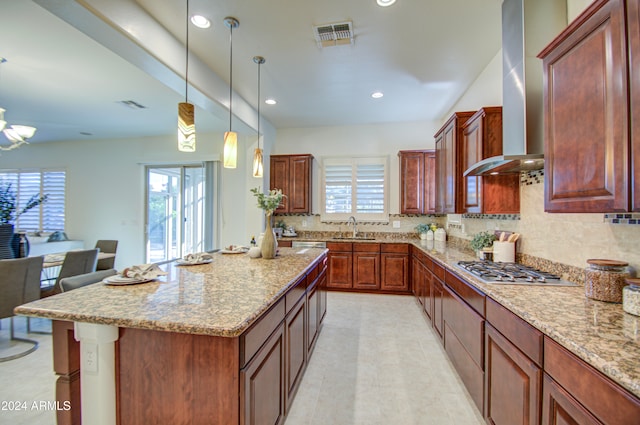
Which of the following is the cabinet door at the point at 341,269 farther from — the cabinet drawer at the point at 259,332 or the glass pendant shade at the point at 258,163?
the cabinet drawer at the point at 259,332

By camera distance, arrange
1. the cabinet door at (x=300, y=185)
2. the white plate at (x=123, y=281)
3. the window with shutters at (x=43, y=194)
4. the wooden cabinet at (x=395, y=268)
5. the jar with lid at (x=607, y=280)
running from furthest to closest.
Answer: the window with shutters at (x=43, y=194) < the cabinet door at (x=300, y=185) < the wooden cabinet at (x=395, y=268) < the white plate at (x=123, y=281) < the jar with lid at (x=607, y=280)

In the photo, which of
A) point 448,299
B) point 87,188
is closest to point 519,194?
point 448,299

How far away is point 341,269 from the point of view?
4473 mm

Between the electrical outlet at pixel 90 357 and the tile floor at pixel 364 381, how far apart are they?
3.88 feet

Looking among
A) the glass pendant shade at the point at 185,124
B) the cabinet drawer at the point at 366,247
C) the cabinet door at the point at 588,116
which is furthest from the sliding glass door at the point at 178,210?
the cabinet door at the point at 588,116

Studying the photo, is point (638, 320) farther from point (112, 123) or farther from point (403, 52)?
point (112, 123)

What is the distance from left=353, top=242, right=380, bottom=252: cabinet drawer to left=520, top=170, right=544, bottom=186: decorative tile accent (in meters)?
2.33

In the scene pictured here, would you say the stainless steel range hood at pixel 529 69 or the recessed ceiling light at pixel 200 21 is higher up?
the recessed ceiling light at pixel 200 21

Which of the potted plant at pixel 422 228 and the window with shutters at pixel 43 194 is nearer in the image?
the potted plant at pixel 422 228

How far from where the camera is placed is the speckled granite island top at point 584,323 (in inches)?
31.5

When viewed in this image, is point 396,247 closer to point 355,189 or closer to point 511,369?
point 355,189

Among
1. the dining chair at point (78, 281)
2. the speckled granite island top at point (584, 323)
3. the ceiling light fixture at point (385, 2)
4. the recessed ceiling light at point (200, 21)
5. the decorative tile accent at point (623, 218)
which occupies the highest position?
the recessed ceiling light at point (200, 21)

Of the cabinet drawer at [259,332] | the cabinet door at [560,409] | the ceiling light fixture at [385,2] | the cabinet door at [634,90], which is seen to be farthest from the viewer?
the ceiling light fixture at [385,2]

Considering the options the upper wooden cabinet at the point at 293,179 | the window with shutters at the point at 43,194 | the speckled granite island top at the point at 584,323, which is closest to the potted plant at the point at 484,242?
the speckled granite island top at the point at 584,323
